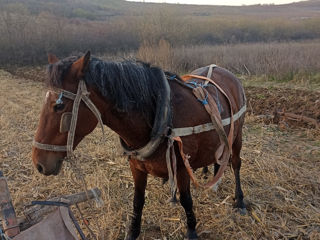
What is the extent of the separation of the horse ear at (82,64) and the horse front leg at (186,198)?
1165 millimetres

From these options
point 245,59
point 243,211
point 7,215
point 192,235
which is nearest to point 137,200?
point 192,235

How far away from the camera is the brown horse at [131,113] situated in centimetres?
152

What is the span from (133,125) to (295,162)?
333 cm

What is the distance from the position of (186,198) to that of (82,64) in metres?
1.50

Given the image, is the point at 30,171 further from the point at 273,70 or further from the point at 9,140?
the point at 273,70

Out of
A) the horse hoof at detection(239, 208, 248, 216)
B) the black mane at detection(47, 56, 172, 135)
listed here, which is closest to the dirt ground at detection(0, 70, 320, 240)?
the horse hoof at detection(239, 208, 248, 216)

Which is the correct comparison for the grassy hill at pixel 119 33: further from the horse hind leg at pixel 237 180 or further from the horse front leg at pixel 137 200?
the horse front leg at pixel 137 200

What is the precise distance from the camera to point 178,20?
19.1 metres

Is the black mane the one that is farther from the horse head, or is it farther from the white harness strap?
the white harness strap

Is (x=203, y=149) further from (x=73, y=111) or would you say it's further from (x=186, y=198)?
(x=73, y=111)

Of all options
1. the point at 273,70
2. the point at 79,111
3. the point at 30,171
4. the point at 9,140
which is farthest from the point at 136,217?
the point at 273,70

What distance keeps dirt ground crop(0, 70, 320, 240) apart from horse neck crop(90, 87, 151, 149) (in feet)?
1.28

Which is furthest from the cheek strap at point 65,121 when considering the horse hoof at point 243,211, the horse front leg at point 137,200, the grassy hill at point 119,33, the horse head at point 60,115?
the grassy hill at point 119,33

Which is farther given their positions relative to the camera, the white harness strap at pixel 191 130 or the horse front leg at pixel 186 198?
the horse front leg at pixel 186 198
